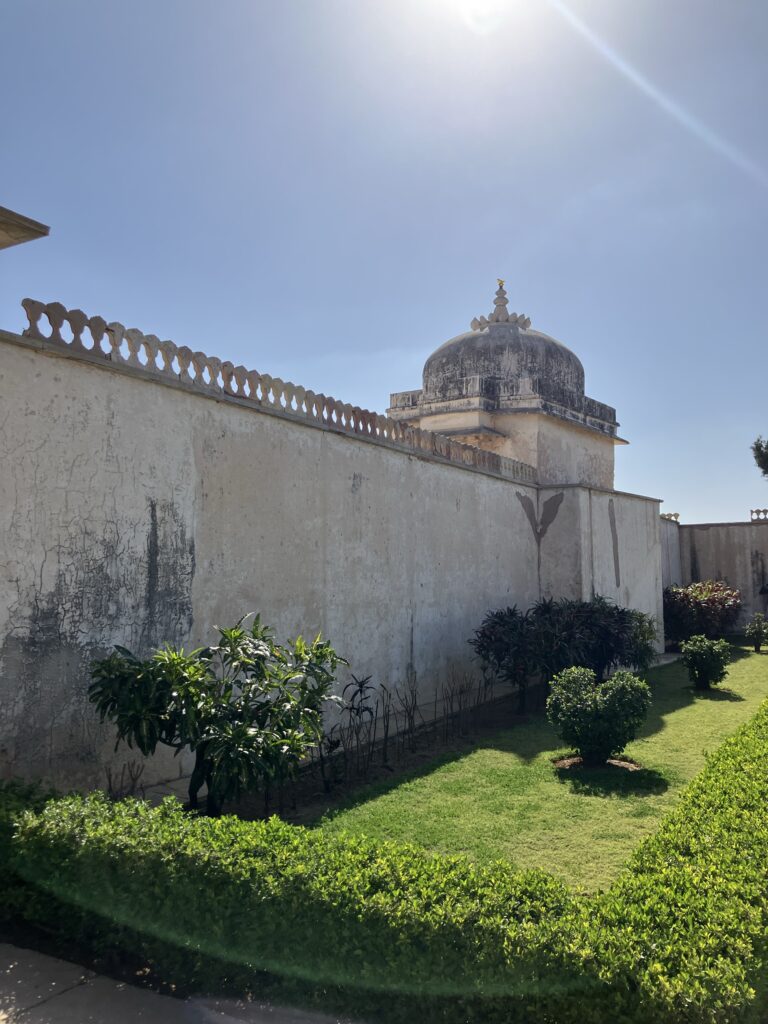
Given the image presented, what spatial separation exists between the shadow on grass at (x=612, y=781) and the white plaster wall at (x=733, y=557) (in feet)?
50.2

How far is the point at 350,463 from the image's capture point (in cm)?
884

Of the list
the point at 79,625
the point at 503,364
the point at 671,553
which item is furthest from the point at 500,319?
the point at 79,625

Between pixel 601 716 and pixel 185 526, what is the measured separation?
416 cm

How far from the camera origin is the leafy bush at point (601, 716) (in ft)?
23.4

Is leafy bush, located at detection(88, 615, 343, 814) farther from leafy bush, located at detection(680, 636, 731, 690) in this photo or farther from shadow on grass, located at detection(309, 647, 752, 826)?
leafy bush, located at detection(680, 636, 731, 690)

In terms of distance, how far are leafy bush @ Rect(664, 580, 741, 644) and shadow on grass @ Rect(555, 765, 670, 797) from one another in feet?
36.3

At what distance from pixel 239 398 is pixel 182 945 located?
4929 mm

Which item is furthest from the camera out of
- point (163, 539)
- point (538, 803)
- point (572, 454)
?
point (572, 454)

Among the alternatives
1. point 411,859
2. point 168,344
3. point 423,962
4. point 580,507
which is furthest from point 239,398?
point 580,507

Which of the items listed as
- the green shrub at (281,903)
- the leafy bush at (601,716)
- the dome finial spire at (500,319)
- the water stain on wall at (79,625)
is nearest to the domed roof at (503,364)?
the dome finial spire at (500,319)

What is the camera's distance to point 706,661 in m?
11.5

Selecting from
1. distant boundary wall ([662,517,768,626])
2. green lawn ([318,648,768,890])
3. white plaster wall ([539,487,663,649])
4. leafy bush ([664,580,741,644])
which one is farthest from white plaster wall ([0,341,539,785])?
distant boundary wall ([662,517,768,626])

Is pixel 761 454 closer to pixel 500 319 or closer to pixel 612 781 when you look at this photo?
pixel 500 319

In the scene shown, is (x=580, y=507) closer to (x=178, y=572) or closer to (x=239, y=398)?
(x=239, y=398)
